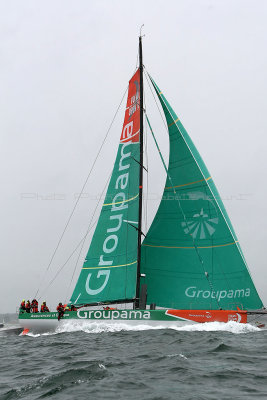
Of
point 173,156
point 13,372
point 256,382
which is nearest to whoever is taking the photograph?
point 256,382

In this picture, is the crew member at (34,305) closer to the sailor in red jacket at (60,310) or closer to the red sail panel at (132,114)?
the sailor in red jacket at (60,310)

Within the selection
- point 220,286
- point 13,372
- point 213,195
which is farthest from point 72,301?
point 13,372

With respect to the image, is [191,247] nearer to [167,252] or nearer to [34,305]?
[167,252]

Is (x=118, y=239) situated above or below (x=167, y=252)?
above

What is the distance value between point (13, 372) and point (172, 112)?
47.9 ft

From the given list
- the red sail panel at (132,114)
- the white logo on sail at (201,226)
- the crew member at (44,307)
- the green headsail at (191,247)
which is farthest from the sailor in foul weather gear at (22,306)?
the red sail panel at (132,114)

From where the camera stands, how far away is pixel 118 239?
1886 cm

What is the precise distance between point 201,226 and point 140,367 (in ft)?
34.0

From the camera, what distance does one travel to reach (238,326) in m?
16.1

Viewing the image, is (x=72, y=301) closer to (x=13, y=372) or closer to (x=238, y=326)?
(x=238, y=326)

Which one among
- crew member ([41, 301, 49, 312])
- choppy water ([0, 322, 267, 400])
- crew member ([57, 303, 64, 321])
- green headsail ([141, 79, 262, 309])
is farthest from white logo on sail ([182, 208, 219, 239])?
crew member ([41, 301, 49, 312])

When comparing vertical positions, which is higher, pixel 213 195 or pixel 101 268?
pixel 213 195

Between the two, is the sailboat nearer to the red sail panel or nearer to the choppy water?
the red sail panel

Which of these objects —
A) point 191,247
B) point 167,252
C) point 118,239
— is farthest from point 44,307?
point 191,247
